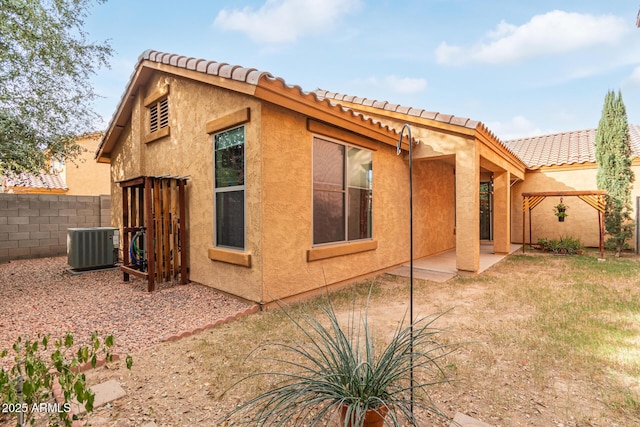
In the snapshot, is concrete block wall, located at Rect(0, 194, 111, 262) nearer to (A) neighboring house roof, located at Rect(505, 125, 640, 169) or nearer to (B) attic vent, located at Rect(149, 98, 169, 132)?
(B) attic vent, located at Rect(149, 98, 169, 132)

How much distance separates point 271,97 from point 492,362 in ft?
13.1

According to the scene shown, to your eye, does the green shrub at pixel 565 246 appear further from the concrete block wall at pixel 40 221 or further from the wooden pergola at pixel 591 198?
the concrete block wall at pixel 40 221

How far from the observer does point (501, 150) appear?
8164mm

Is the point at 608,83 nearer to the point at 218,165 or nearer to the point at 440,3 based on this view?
the point at 440,3

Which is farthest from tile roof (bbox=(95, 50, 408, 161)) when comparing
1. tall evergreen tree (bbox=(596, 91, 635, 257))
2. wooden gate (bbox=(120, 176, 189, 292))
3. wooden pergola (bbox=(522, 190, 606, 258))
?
→ tall evergreen tree (bbox=(596, 91, 635, 257))

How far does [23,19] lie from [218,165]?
5.19 metres

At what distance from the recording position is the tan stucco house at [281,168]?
4363mm

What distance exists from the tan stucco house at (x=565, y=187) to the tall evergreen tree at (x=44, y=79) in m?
14.7

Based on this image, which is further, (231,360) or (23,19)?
(23,19)

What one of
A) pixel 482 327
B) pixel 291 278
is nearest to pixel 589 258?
pixel 482 327

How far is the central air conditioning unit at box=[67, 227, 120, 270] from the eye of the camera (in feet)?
21.6

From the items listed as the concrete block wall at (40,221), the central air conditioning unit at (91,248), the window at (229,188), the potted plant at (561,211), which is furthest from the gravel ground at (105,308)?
the potted plant at (561,211)

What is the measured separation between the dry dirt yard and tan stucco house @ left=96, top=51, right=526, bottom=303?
94 cm

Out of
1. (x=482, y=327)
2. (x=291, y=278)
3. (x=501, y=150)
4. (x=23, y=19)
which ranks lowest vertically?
(x=482, y=327)
